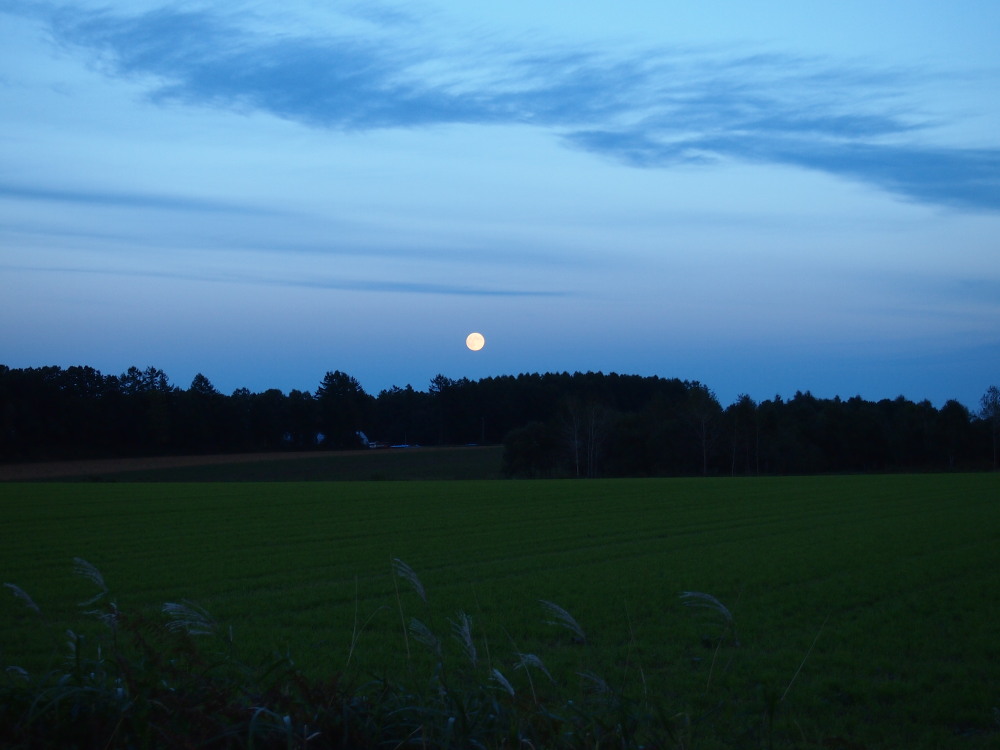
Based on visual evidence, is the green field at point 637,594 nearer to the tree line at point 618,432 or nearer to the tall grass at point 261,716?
the tall grass at point 261,716

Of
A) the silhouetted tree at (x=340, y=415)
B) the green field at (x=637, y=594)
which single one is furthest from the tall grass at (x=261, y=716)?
the silhouetted tree at (x=340, y=415)

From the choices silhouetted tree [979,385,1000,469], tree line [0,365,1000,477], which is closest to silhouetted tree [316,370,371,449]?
tree line [0,365,1000,477]

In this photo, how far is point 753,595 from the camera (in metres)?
14.4

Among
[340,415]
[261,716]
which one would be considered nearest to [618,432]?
[340,415]

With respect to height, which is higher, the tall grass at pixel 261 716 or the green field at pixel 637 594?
the tall grass at pixel 261 716

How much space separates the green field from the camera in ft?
27.4

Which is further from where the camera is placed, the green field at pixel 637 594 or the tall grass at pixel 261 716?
the green field at pixel 637 594

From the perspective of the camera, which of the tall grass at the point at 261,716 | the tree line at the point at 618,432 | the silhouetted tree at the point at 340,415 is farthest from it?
the silhouetted tree at the point at 340,415

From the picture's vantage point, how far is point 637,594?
14.6 metres

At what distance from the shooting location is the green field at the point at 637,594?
8.36 metres

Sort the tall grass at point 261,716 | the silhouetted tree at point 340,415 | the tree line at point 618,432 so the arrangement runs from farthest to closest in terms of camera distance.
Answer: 1. the silhouetted tree at point 340,415
2. the tree line at point 618,432
3. the tall grass at point 261,716

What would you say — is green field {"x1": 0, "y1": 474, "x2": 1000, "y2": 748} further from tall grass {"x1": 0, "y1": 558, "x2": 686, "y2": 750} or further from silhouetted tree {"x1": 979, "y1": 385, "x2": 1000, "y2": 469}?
silhouetted tree {"x1": 979, "y1": 385, "x2": 1000, "y2": 469}

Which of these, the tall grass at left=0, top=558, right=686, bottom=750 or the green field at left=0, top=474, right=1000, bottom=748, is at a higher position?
the tall grass at left=0, top=558, right=686, bottom=750

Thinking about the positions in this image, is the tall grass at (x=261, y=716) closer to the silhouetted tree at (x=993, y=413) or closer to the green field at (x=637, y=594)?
the green field at (x=637, y=594)
